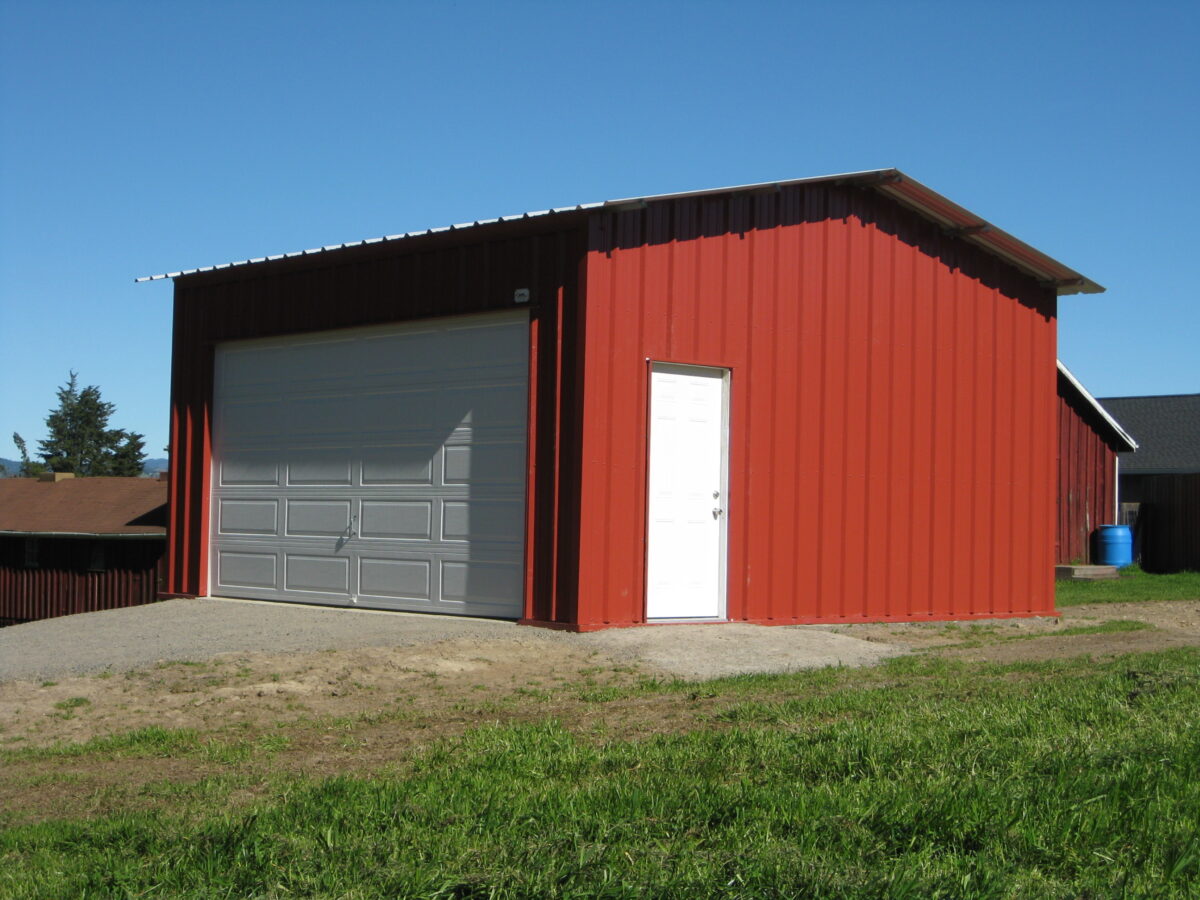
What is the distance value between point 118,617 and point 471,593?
3799 mm

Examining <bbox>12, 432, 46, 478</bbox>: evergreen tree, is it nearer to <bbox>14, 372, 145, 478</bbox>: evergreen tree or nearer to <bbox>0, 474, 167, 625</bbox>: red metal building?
<bbox>14, 372, 145, 478</bbox>: evergreen tree

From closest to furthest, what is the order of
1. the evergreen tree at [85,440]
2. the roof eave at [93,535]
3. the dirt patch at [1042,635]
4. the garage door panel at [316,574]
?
1. the dirt patch at [1042,635]
2. the garage door panel at [316,574]
3. the roof eave at [93,535]
4. the evergreen tree at [85,440]

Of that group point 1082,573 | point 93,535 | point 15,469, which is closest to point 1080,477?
point 1082,573

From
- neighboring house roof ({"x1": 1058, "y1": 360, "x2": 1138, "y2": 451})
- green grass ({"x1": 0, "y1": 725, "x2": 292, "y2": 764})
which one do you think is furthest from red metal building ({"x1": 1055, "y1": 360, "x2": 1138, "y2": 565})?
green grass ({"x1": 0, "y1": 725, "x2": 292, "y2": 764})

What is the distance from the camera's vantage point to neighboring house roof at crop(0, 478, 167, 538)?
813 inches

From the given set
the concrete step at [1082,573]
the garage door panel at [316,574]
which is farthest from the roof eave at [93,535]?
the concrete step at [1082,573]

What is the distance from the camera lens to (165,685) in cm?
920

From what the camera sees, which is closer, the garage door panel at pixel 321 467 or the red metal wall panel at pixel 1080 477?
the garage door panel at pixel 321 467

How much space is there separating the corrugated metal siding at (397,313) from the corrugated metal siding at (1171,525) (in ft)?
65.0

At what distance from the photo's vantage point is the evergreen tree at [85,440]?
229 feet

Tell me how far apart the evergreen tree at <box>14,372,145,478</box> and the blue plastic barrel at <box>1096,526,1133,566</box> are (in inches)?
2139

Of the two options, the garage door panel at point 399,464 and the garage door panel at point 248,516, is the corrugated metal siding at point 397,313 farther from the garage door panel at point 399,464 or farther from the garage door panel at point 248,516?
the garage door panel at point 399,464

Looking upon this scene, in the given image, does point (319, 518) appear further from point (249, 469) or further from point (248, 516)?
point (249, 469)

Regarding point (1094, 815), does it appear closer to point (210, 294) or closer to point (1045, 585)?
point (1045, 585)
